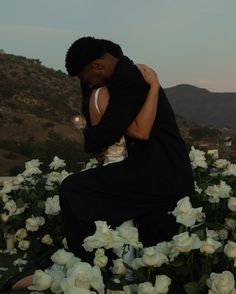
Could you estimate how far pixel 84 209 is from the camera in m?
4.12

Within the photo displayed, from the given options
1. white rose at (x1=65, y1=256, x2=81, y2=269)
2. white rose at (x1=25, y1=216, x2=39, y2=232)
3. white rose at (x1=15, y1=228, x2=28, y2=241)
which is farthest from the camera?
white rose at (x1=15, y1=228, x2=28, y2=241)

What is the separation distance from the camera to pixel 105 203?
13.6 ft

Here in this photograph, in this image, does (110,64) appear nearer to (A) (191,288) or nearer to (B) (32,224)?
(A) (191,288)

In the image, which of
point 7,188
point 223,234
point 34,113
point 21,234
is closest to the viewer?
point 223,234

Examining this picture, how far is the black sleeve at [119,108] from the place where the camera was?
3889 millimetres

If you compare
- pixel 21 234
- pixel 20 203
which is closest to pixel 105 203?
pixel 21 234

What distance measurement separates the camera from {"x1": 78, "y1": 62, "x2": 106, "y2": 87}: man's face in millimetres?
4125

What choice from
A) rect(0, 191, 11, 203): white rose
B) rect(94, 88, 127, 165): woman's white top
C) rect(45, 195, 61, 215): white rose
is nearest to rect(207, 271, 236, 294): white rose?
rect(94, 88, 127, 165): woman's white top

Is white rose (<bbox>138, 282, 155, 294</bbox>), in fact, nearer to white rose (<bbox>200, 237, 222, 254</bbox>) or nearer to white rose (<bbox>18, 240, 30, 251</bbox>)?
white rose (<bbox>200, 237, 222, 254</bbox>)

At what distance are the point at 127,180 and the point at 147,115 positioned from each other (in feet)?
1.33

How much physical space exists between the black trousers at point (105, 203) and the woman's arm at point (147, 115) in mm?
239

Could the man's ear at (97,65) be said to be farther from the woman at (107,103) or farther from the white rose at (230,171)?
the white rose at (230,171)

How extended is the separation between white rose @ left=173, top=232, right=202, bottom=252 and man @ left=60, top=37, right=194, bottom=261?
870 millimetres

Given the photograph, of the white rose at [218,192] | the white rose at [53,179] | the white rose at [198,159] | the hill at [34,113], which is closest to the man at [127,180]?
the white rose at [218,192]
